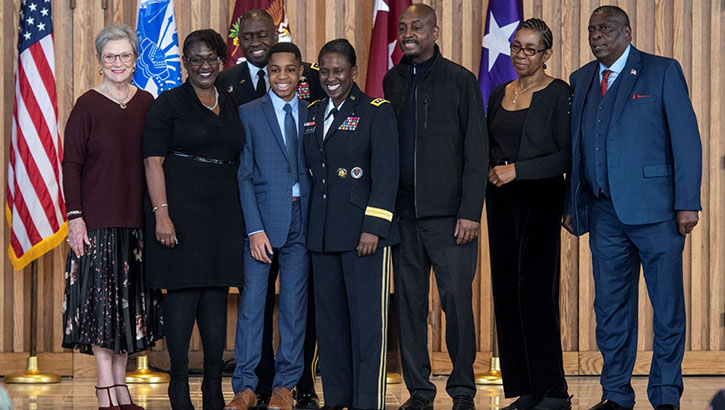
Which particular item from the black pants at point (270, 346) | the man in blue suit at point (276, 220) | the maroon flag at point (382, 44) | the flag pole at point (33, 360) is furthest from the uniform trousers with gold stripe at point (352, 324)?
the flag pole at point (33, 360)

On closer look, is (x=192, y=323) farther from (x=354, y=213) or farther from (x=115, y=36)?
(x=115, y=36)

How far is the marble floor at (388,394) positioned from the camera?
4.35 metres

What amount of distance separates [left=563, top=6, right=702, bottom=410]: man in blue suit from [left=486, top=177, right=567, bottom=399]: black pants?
0.13 meters

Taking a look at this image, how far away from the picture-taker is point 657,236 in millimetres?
3719

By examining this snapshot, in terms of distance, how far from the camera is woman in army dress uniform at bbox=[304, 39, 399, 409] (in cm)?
376

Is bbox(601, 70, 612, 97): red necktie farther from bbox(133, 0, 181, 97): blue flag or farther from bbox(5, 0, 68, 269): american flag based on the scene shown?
bbox(5, 0, 68, 269): american flag

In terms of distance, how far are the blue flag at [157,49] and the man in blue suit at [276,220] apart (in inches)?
48.5

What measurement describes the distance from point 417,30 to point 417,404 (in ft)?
5.51

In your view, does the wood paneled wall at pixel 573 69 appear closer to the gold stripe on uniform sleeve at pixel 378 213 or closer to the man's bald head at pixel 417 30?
the man's bald head at pixel 417 30

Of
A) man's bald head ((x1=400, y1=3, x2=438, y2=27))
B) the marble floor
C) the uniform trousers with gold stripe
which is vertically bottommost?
the marble floor

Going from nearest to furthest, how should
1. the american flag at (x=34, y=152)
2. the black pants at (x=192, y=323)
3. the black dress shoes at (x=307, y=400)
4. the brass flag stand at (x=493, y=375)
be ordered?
1. the black pants at (x=192, y=323)
2. the black dress shoes at (x=307, y=400)
3. the american flag at (x=34, y=152)
4. the brass flag stand at (x=493, y=375)

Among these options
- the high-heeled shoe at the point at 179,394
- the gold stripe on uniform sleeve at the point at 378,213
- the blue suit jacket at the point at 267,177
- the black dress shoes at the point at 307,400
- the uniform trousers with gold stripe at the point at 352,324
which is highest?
the blue suit jacket at the point at 267,177

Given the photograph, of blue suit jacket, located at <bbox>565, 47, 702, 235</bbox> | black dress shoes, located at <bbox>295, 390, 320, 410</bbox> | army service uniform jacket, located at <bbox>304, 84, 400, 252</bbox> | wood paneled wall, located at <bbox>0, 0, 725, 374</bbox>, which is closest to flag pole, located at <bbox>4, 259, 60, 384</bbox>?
wood paneled wall, located at <bbox>0, 0, 725, 374</bbox>

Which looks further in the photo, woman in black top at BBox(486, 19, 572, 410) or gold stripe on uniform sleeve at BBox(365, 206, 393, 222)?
woman in black top at BBox(486, 19, 572, 410)
